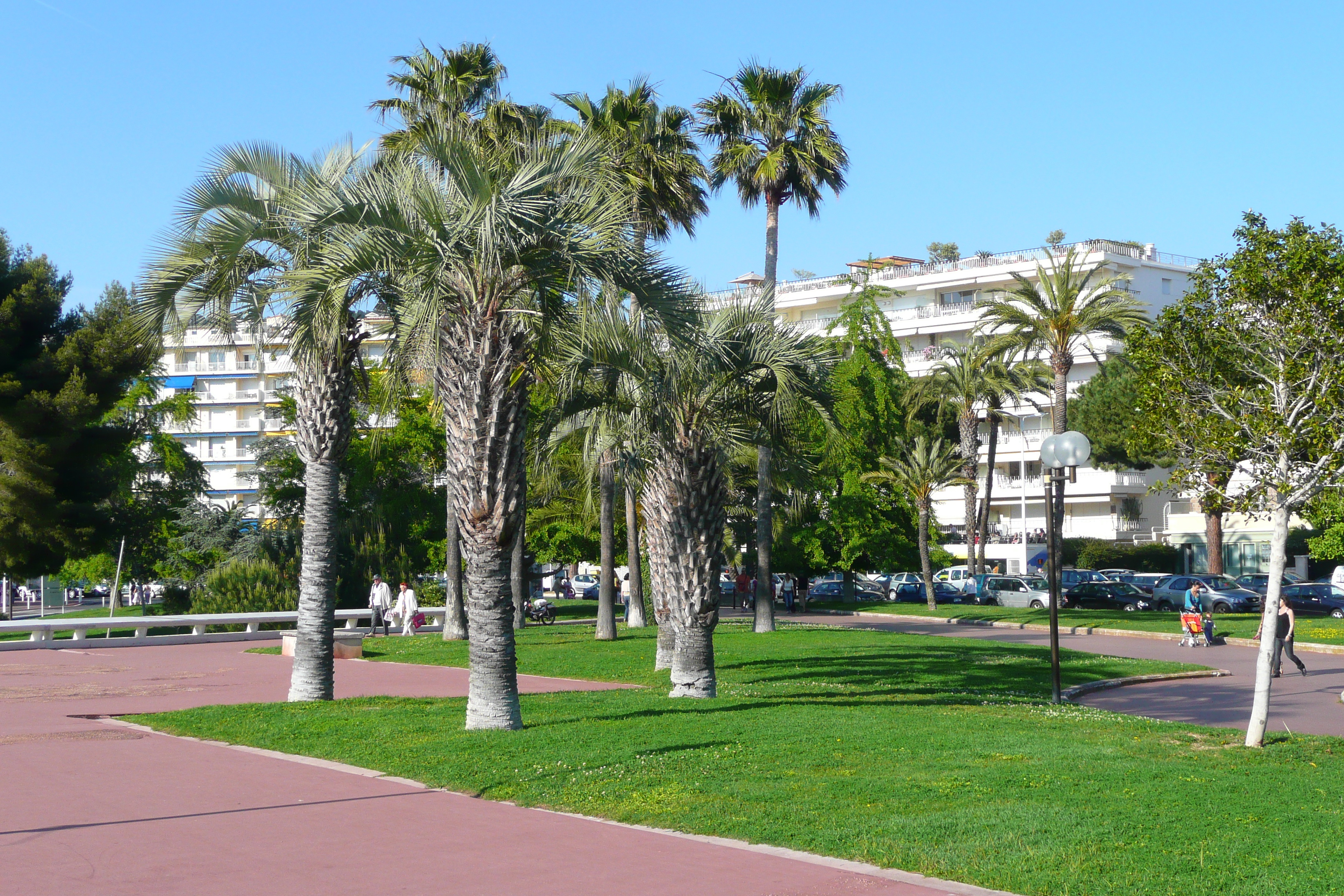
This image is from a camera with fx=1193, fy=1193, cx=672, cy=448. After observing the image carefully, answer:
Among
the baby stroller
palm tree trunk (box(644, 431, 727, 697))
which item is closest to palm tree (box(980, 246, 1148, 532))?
the baby stroller

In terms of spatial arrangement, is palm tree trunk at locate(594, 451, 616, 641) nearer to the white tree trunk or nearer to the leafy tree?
the leafy tree

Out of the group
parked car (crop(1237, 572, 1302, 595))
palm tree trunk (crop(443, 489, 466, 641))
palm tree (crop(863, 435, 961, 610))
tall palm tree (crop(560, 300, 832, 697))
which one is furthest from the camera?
palm tree (crop(863, 435, 961, 610))

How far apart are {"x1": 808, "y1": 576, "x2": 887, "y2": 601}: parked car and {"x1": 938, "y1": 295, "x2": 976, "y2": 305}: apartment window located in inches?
978

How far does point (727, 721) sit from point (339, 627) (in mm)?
25037

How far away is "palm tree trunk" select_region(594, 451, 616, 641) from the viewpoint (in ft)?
95.1

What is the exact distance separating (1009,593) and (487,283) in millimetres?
38970

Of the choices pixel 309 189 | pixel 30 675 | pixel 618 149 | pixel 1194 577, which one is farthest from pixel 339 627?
pixel 1194 577

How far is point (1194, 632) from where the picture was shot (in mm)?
27703

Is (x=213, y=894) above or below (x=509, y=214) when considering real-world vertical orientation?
below

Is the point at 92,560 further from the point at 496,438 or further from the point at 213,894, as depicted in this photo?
the point at 213,894

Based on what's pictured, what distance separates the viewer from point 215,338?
60.6 ft

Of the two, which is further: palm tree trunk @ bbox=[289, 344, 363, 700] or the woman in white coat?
the woman in white coat

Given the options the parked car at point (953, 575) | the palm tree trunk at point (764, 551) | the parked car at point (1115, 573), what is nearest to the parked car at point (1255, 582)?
the parked car at point (1115, 573)

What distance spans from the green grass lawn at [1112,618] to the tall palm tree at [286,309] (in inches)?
905
